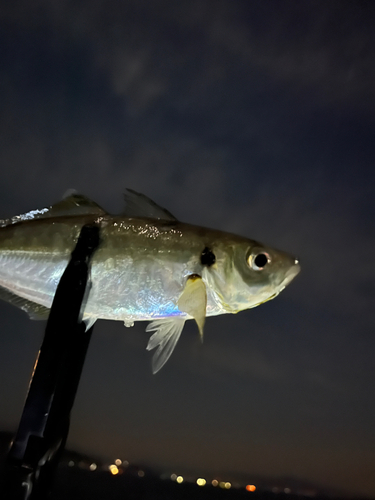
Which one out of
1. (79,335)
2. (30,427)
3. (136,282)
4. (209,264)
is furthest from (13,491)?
(209,264)

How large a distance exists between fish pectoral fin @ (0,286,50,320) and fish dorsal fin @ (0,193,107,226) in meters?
0.77

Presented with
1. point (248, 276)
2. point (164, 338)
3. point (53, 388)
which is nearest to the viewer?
point (53, 388)

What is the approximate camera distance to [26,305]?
13.6 ft

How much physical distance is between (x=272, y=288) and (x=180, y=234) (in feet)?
3.55

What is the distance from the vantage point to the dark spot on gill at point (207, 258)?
3.84m

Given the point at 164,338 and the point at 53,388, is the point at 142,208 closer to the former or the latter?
the point at 164,338

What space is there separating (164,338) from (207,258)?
95 centimetres

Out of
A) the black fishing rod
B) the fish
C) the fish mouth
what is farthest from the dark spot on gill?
the black fishing rod

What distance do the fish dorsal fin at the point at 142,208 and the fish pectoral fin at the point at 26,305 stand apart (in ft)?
4.57

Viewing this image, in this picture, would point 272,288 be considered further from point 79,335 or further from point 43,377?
point 43,377

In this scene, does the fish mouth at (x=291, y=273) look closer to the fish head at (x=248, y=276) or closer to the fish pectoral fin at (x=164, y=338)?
the fish head at (x=248, y=276)

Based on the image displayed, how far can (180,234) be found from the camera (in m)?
3.95

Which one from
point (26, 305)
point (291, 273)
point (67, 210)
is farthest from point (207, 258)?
point (26, 305)

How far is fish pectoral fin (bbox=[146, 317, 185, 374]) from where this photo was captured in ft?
12.8
